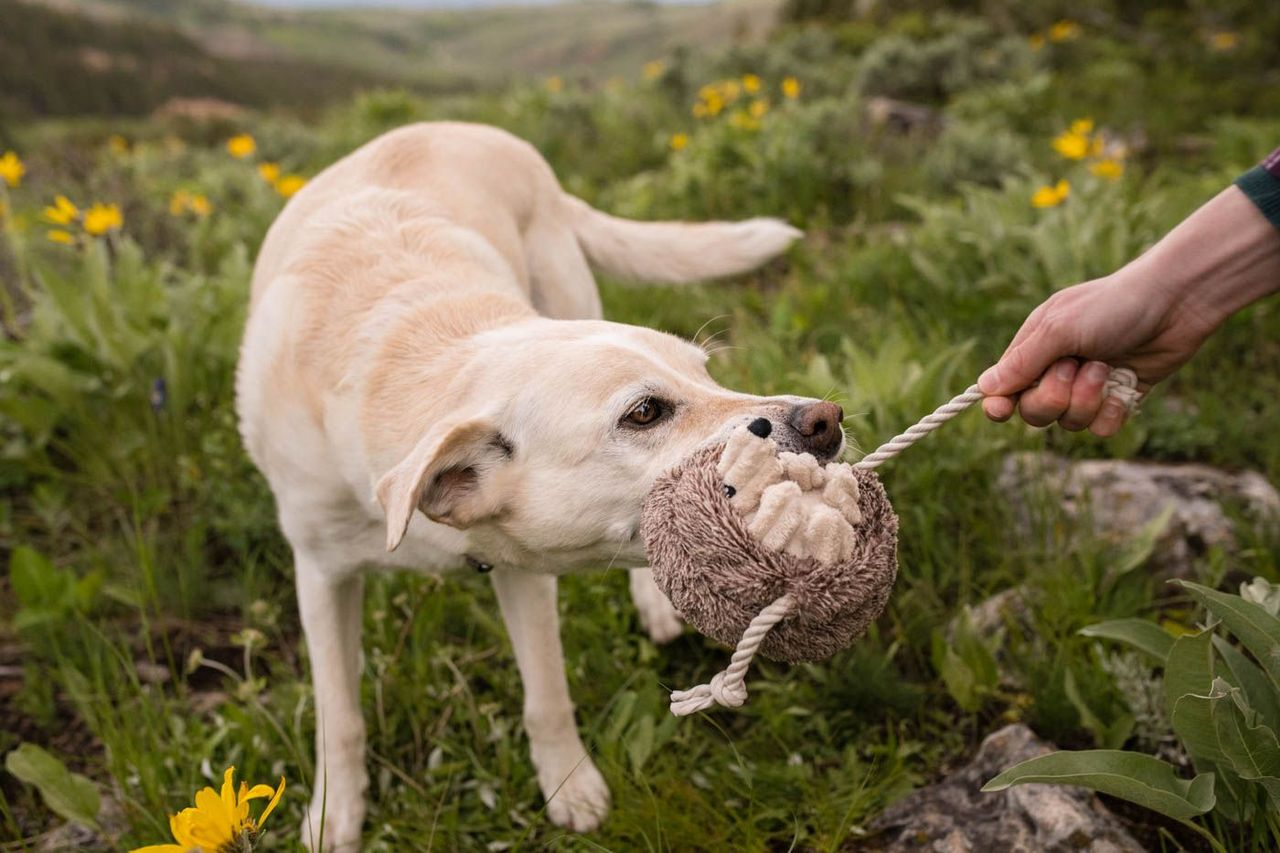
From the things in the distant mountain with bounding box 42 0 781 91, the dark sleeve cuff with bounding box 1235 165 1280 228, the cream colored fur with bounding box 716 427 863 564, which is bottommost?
the distant mountain with bounding box 42 0 781 91

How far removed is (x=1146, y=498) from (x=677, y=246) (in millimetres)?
1737

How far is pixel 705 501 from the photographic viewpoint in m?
1.44

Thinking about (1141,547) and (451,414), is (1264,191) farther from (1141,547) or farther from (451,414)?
(451,414)

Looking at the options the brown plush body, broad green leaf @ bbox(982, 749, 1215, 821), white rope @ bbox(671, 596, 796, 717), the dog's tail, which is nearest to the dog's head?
the brown plush body

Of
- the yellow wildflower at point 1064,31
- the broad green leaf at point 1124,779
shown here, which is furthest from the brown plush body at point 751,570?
the yellow wildflower at point 1064,31

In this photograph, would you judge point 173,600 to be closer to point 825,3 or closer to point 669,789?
point 669,789

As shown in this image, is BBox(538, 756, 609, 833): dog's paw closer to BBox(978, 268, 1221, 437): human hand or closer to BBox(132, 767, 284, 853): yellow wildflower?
BBox(132, 767, 284, 853): yellow wildflower

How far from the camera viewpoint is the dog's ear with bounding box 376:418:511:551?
65.4 inches

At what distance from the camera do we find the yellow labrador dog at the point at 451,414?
180 cm

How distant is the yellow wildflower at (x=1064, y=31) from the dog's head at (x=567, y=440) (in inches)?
365

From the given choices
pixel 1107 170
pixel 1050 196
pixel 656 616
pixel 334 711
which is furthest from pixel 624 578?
pixel 1107 170

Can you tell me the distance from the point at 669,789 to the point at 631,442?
854 mm

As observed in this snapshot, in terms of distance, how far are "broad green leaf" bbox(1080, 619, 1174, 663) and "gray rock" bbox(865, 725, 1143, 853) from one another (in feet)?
0.96

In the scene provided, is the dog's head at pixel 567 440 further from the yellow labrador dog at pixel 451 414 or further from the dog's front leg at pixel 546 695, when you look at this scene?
the dog's front leg at pixel 546 695
